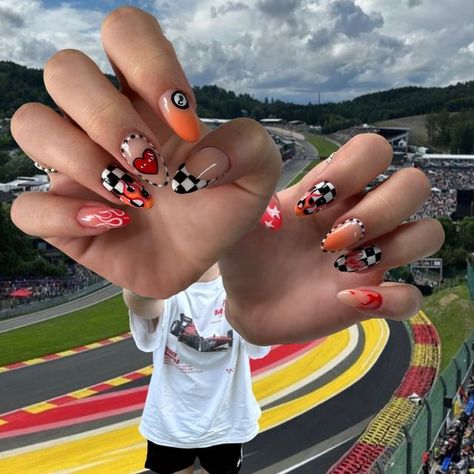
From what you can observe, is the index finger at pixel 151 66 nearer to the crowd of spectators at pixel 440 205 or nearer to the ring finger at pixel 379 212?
the ring finger at pixel 379 212

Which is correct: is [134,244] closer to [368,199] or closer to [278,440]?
[368,199]

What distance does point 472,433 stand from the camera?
40.4ft

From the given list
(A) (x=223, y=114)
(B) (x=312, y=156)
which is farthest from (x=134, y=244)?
(A) (x=223, y=114)

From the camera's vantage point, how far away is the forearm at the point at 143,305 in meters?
2.98

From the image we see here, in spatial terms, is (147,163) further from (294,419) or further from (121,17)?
(294,419)

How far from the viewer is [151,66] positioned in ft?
4.68

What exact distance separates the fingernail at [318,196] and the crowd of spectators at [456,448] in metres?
9.57

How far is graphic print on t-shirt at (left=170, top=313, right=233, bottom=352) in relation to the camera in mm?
3352

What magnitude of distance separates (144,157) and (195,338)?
2.06m

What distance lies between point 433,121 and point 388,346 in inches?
4502

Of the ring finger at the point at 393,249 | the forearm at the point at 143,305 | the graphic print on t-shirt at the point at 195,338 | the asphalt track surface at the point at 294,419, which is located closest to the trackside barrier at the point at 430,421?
the asphalt track surface at the point at 294,419

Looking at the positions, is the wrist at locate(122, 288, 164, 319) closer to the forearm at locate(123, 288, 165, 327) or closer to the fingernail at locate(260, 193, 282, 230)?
the forearm at locate(123, 288, 165, 327)

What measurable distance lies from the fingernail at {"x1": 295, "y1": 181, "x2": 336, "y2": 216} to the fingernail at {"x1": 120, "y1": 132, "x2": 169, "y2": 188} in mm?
653

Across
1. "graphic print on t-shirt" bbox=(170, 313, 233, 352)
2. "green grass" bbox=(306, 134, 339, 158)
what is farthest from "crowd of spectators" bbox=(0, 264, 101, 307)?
"green grass" bbox=(306, 134, 339, 158)
